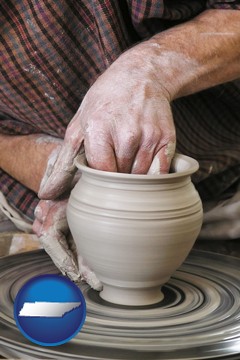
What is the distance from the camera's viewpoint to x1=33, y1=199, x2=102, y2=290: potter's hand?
140 centimetres

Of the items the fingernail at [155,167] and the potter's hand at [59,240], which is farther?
the potter's hand at [59,240]

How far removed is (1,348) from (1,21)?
857 mm

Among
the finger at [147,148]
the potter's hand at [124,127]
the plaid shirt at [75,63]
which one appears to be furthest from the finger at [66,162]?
the plaid shirt at [75,63]

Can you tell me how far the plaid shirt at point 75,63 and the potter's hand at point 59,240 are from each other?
329mm

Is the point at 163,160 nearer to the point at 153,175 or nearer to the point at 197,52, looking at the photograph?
Answer: the point at 153,175

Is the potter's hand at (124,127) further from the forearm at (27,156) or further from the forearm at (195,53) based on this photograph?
the forearm at (27,156)

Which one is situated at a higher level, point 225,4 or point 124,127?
point 124,127

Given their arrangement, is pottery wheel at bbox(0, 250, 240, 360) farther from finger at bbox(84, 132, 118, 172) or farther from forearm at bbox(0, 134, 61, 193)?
forearm at bbox(0, 134, 61, 193)

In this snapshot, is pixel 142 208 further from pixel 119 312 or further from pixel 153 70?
pixel 153 70

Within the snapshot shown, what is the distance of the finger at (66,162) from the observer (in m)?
1.39

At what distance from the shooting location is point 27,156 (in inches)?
75.8

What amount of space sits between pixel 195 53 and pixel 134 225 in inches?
19.0

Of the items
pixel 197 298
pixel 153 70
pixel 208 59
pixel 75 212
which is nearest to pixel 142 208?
pixel 75 212

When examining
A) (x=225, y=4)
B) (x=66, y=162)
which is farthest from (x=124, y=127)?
(x=225, y=4)
